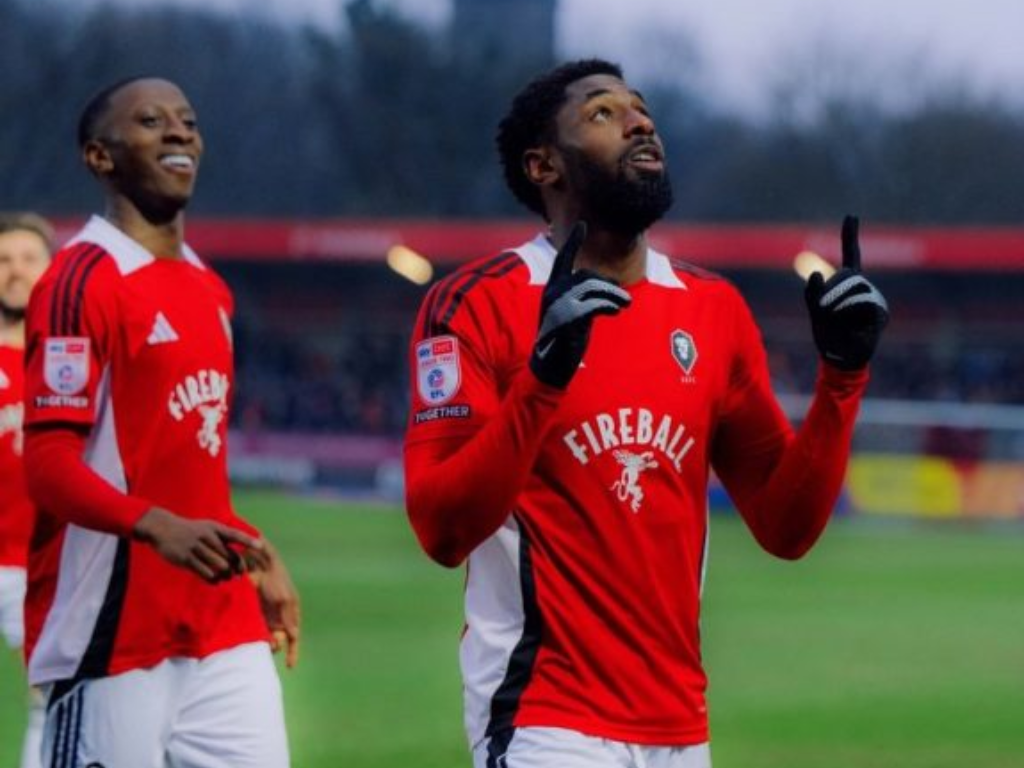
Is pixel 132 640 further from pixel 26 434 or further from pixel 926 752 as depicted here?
pixel 926 752

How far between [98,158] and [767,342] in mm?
40267

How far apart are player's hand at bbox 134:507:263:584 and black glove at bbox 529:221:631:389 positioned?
1.11 m

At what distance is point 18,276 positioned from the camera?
344 inches

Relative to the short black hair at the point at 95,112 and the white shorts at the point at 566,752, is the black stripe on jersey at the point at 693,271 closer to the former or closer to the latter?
the white shorts at the point at 566,752

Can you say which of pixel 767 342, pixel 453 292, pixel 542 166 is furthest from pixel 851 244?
pixel 767 342

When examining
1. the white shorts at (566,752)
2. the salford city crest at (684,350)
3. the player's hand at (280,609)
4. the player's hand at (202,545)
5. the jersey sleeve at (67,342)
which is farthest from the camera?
the player's hand at (280,609)

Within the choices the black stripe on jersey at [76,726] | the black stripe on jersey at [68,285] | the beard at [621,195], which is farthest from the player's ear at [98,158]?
the beard at [621,195]

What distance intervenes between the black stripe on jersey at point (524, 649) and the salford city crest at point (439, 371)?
0.34m

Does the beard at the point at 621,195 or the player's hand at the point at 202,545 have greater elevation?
the beard at the point at 621,195

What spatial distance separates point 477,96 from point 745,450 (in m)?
62.7

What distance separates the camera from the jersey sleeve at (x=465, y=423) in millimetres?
4617

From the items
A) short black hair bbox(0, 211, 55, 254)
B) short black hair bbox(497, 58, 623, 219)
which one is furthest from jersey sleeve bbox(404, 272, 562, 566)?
short black hair bbox(0, 211, 55, 254)

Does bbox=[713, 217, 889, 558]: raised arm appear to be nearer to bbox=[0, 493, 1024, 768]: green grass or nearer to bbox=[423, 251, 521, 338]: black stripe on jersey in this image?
bbox=[423, 251, 521, 338]: black stripe on jersey

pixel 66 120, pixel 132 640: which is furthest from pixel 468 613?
pixel 66 120
